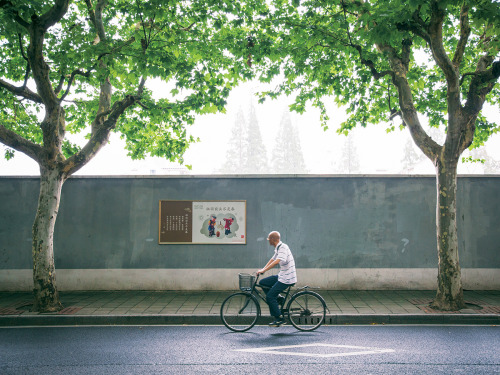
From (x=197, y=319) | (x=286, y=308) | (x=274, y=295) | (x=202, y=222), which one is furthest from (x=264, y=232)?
(x=274, y=295)

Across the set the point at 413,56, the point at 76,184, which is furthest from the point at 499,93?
the point at 76,184

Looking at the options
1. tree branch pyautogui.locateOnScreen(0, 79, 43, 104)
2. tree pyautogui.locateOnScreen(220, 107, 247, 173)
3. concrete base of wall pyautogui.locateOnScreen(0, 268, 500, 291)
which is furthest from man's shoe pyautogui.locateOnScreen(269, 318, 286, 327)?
tree pyautogui.locateOnScreen(220, 107, 247, 173)

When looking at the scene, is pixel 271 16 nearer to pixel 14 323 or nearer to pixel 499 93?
pixel 499 93

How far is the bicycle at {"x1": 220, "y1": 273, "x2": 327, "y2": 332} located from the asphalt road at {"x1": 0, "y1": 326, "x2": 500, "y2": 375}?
0.64ft

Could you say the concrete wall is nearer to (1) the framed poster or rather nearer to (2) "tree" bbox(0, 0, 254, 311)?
(1) the framed poster

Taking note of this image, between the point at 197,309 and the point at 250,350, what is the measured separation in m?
2.76

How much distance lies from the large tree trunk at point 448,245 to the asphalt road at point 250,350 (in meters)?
0.86

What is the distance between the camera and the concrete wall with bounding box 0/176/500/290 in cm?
1101

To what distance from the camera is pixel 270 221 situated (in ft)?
36.9

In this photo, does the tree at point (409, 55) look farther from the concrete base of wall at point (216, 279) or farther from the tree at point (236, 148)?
the tree at point (236, 148)

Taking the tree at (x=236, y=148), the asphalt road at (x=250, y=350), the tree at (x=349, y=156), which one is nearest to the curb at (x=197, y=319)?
the asphalt road at (x=250, y=350)

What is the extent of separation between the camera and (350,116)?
41.5 ft

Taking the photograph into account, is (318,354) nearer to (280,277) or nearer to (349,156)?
(280,277)

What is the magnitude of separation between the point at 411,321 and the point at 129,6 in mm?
9068
